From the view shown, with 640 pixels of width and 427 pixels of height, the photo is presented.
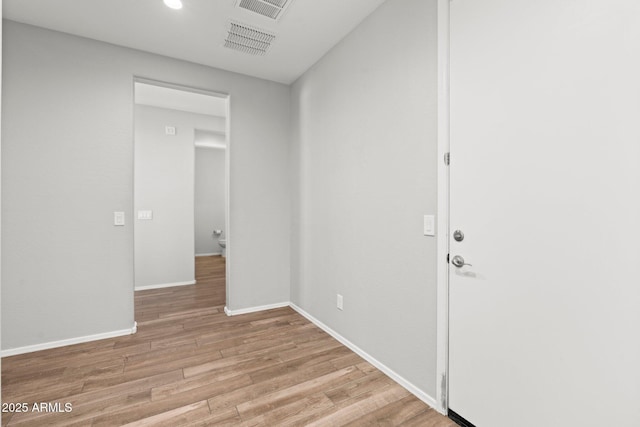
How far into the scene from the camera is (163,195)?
4605 mm

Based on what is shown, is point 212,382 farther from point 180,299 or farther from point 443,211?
point 180,299

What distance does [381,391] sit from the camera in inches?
77.5

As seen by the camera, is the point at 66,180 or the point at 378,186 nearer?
the point at 378,186

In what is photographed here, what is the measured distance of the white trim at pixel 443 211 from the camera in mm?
1724

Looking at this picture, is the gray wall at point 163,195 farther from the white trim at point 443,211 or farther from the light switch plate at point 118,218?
the white trim at point 443,211

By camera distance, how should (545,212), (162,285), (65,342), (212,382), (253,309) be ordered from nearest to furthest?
(545,212), (212,382), (65,342), (253,309), (162,285)

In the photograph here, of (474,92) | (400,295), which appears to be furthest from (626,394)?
(474,92)

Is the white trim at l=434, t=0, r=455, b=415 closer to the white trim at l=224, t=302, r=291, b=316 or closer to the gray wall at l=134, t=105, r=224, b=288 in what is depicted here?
the white trim at l=224, t=302, r=291, b=316

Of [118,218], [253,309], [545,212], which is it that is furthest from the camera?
[253,309]

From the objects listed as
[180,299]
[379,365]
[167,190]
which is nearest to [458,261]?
[379,365]

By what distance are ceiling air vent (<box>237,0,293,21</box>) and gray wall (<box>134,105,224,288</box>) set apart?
118 inches

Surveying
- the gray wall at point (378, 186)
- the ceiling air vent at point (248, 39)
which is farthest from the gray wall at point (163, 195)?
the gray wall at point (378, 186)

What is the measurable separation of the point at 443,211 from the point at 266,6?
6.61 feet

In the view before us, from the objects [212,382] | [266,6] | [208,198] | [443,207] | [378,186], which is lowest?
[212,382]
